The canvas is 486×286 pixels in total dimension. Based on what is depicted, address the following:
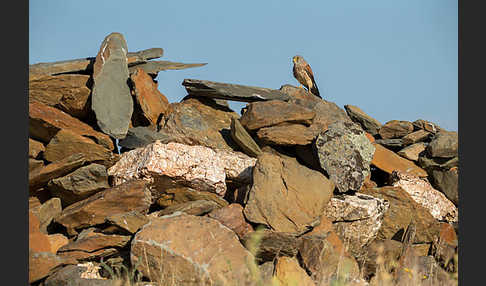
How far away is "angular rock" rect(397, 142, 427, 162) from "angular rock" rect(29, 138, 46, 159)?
19.5 ft

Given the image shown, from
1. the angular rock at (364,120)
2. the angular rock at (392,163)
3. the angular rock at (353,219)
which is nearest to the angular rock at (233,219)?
the angular rock at (353,219)

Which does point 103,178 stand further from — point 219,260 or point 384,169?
point 384,169

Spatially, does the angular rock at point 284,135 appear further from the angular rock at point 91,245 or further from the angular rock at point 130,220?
the angular rock at point 91,245

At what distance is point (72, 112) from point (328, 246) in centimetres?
440

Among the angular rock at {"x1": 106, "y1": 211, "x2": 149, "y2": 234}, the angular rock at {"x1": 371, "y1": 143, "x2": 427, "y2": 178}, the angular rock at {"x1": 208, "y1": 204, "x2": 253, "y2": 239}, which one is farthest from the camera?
the angular rock at {"x1": 371, "y1": 143, "x2": 427, "y2": 178}

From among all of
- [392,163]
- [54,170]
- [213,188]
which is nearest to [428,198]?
[392,163]

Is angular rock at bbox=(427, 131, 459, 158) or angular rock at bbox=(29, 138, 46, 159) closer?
angular rock at bbox=(29, 138, 46, 159)

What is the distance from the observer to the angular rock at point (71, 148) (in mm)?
7910

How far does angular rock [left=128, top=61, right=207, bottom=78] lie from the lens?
31.4 feet

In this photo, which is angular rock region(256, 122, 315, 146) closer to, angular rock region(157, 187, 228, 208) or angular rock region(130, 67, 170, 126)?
angular rock region(157, 187, 228, 208)

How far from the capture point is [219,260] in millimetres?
6281

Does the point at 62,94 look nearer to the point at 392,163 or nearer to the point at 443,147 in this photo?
the point at 392,163

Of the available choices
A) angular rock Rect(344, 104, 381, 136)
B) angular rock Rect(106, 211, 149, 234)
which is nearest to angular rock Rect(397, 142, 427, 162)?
angular rock Rect(344, 104, 381, 136)

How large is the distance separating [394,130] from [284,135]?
291cm
